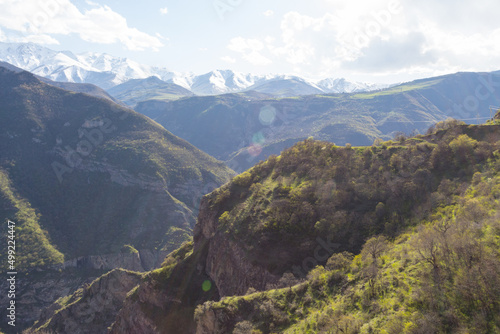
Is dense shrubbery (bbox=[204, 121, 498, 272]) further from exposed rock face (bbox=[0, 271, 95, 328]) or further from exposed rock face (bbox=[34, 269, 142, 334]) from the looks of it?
exposed rock face (bbox=[0, 271, 95, 328])

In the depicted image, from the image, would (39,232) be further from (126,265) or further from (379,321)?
(379,321)

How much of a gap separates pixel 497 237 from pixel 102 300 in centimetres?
11550

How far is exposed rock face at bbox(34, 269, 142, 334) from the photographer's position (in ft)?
337

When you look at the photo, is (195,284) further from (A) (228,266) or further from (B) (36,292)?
(B) (36,292)

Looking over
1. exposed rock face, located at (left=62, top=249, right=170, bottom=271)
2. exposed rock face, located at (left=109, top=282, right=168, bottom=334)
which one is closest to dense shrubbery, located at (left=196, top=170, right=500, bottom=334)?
exposed rock face, located at (left=109, top=282, right=168, bottom=334)

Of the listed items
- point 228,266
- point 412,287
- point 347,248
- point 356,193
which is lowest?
point 228,266

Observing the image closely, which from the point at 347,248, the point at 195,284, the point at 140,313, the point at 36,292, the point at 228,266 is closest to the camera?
the point at 347,248

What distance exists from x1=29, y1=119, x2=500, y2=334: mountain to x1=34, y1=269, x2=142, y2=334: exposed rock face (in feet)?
88.8

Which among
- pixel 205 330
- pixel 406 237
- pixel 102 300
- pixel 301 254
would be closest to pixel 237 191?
pixel 301 254

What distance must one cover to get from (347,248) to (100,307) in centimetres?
9664

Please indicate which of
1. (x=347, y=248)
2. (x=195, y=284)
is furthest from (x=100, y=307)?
(x=347, y=248)

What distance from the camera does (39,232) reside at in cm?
17750

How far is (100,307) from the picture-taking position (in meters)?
104

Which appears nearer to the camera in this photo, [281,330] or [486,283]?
[486,283]
